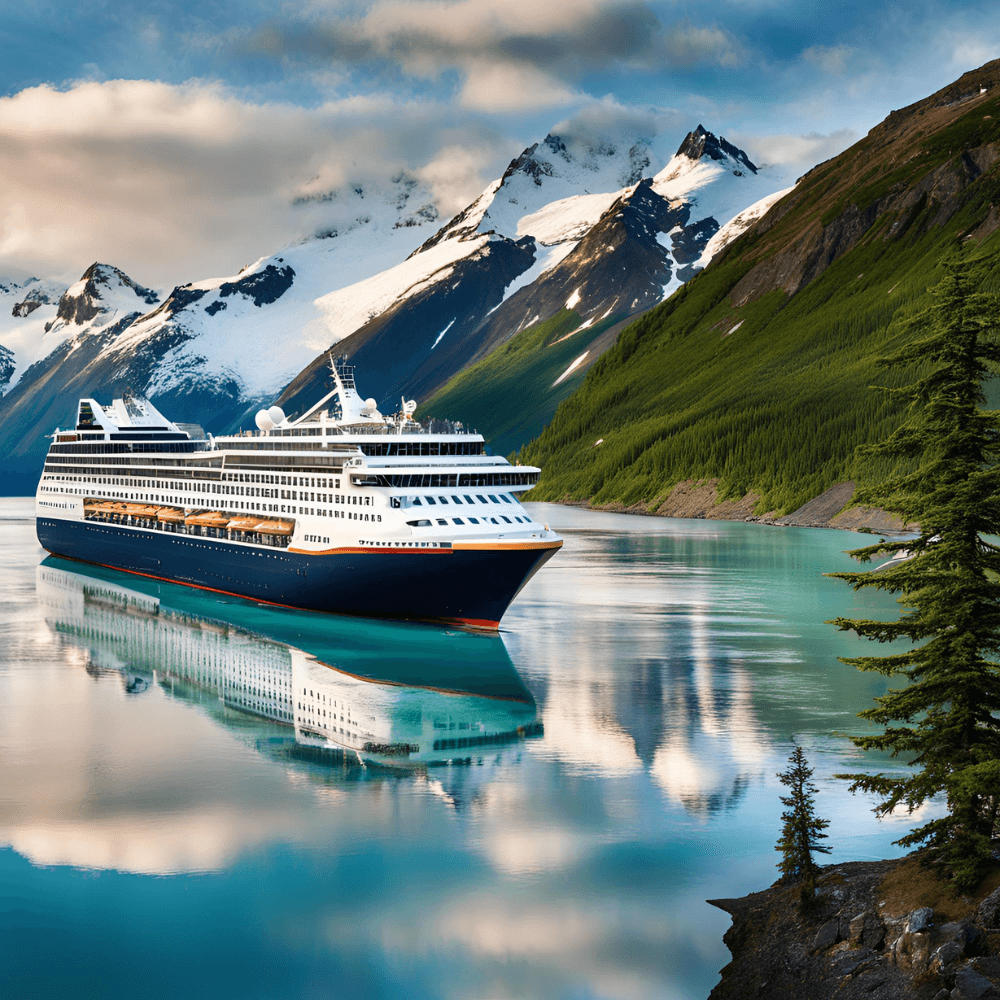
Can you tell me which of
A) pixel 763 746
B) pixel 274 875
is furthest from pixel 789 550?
pixel 274 875

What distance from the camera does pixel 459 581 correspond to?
210 feet

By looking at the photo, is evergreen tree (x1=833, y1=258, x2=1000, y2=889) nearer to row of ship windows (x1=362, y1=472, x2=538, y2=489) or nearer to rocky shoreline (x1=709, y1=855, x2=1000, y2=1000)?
rocky shoreline (x1=709, y1=855, x2=1000, y2=1000)

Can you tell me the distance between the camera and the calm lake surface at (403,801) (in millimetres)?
25875

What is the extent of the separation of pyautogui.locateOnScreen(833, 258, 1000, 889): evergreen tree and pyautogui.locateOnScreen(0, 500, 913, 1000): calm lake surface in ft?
20.4

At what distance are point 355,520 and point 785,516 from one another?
113 meters

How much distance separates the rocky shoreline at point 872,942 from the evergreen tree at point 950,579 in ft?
3.84

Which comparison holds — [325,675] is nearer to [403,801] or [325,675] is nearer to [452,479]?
[452,479]

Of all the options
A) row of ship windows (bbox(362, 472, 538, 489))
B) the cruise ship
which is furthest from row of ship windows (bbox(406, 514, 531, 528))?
row of ship windows (bbox(362, 472, 538, 489))

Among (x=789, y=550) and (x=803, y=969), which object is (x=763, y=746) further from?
(x=789, y=550)

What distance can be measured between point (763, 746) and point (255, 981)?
23.0 m

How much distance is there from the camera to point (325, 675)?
56719 millimetres

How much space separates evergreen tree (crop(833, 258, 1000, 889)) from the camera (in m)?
23.9

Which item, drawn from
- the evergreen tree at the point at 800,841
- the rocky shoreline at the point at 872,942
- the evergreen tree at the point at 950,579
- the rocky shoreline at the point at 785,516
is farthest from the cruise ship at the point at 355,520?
the rocky shoreline at the point at 785,516

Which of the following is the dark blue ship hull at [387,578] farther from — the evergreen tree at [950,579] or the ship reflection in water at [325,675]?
the evergreen tree at [950,579]
